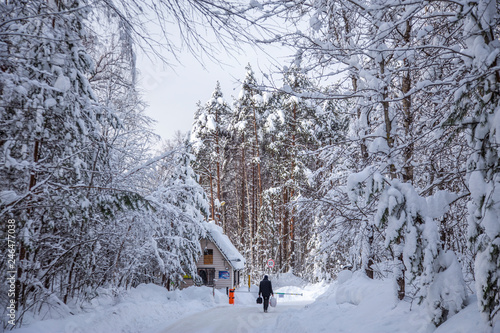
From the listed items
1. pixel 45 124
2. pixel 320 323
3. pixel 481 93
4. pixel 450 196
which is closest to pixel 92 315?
pixel 45 124

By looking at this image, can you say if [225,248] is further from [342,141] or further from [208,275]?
[342,141]

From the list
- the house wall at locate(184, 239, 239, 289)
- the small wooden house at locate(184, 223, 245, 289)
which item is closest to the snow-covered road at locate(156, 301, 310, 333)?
the small wooden house at locate(184, 223, 245, 289)

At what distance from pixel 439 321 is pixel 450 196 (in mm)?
1725

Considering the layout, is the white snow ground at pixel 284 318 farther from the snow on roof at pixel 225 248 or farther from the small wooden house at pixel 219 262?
the small wooden house at pixel 219 262

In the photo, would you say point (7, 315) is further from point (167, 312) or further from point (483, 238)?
point (483, 238)

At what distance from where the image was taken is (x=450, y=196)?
4.89 m

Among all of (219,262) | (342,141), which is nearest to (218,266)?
(219,262)

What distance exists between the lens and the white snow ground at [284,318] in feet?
18.5

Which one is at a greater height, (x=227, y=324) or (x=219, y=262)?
(x=219, y=262)

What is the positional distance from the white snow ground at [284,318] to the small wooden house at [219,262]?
1359cm

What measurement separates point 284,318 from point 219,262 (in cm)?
2198

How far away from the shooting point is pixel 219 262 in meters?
30.9

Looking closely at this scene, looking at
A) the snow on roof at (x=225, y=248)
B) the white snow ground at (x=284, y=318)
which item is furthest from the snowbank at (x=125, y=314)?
the snow on roof at (x=225, y=248)

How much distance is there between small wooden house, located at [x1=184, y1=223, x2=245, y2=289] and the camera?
29.7 meters
